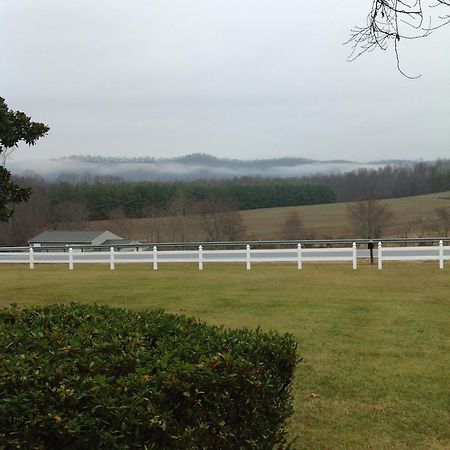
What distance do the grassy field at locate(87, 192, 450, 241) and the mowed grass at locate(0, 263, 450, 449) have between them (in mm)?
36162

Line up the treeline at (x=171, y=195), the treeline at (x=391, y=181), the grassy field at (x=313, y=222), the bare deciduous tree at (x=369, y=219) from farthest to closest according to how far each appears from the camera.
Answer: the treeline at (x=391, y=181) → the treeline at (x=171, y=195) → the grassy field at (x=313, y=222) → the bare deciduous tree at (x=369, y=219)

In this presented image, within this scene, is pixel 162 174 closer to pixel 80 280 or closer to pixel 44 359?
pixel 80 280

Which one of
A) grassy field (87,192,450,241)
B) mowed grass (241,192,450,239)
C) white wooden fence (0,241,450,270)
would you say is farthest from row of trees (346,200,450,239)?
white wooden fence (0,241,450,270)

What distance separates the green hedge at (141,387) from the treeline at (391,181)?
8543 centimetres

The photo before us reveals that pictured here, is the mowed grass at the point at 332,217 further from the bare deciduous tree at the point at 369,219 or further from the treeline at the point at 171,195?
the treeline at the point at 171,195

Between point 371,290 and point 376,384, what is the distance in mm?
8312

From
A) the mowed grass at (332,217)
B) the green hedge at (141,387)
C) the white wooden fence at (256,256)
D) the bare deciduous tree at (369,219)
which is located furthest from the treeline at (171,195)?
the green hedge at (141,387)

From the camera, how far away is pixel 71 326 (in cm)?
395

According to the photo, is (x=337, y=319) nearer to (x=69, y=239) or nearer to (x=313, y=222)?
(x=69, y=239)

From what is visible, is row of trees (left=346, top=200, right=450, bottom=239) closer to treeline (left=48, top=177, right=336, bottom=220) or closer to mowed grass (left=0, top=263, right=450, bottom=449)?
treeline (left=48, top=177, right=336, bottom=220)

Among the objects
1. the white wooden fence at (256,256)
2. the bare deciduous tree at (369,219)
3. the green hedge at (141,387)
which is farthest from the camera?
the bare deciduous tree at (369,219)

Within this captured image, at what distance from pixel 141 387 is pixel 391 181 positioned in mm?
104069

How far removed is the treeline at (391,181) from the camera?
91713mm

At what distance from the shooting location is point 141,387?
2744mm
